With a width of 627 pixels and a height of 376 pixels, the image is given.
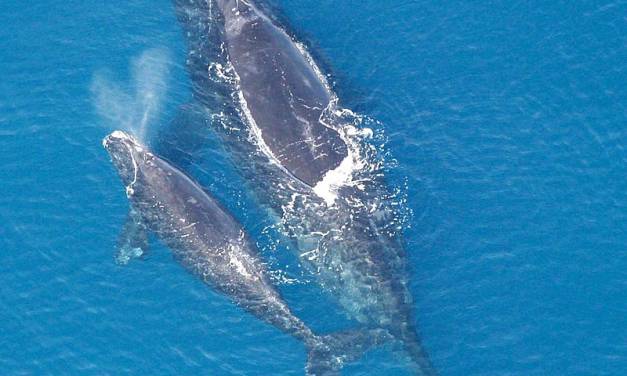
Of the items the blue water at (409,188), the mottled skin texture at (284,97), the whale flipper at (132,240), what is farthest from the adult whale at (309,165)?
the whale flipper at (132,240)

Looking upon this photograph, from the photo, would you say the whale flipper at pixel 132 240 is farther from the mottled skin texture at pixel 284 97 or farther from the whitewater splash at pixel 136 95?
the mottled skin texture at pixel 284 97

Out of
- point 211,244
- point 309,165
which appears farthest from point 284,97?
point 211,244

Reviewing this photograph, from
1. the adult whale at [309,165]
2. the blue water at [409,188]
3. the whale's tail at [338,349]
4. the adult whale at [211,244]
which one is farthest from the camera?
the adult whale at [309,165]

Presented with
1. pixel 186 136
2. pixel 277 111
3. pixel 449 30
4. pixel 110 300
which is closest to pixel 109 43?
pixel 186 136

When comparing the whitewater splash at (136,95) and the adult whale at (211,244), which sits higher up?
the whitewater splash at (136,95)

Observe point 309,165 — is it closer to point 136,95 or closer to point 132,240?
point 132,240

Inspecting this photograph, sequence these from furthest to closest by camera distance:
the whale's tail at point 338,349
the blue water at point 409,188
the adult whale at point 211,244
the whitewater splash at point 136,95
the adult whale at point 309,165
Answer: the whitewater splash at point 136,95
the adult whale at point 309,165
the adult whale at point 211,244
the blue water at point 409,188
the whale's tail at point 338,349

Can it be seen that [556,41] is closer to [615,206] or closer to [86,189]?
[615,206]

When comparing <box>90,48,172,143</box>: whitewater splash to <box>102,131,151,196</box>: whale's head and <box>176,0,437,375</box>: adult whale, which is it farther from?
<box>176,0,437,375</box>: adult whale
